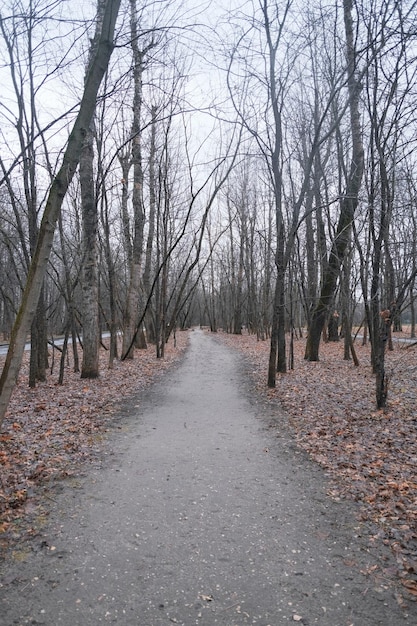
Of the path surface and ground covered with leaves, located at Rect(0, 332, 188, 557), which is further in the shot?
ground covered with leaves, located at Rect(0, 332, 188, 557)

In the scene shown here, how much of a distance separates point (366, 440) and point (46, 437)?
4707 mm

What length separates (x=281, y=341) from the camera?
1208cm

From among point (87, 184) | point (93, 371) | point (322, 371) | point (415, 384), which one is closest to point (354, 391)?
point (415, 384)

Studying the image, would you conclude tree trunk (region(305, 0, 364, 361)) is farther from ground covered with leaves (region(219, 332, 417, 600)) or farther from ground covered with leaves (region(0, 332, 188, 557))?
ground covered with leaves (region(0, 332, 188, 557))

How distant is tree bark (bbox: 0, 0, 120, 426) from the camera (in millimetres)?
3309

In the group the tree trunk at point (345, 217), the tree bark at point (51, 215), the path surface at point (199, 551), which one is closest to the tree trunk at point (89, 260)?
the path surface at point (199, 551)

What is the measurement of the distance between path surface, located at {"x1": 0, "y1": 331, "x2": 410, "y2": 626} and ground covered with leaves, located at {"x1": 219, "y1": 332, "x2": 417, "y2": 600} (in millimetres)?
256

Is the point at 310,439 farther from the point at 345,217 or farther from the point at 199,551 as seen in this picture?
the point at 345,217

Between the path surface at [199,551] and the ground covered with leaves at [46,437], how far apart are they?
0.93ft

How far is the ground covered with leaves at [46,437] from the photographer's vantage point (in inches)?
157

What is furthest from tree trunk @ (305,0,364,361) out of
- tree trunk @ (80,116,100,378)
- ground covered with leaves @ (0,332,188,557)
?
tree trunk @ (80,116,100,378)

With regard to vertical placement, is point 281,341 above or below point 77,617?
above

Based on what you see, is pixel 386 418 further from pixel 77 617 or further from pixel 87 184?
pixel 87 184

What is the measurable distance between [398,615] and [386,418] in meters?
4.61
